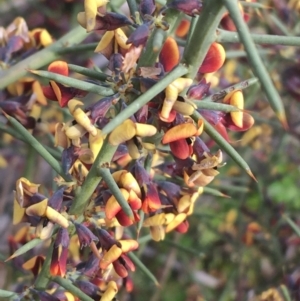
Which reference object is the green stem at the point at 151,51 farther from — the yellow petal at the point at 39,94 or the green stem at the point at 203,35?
the yellow petal at the point at 39,94

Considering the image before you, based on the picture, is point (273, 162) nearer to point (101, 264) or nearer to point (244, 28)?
point (101, 264)

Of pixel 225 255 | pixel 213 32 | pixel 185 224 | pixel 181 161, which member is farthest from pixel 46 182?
pixel 213 32

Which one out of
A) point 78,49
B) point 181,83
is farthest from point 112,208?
point 78,49

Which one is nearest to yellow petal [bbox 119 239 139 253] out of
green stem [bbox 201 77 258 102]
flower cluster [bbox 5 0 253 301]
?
flower cluster [bbox 5 0 253 301]

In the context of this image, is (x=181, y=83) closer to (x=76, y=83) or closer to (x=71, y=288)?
(x=76, y=83)

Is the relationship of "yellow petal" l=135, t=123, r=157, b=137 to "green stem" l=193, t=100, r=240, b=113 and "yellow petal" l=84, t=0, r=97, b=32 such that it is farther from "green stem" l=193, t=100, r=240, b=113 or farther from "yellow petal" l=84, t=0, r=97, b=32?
"yellow petal" l=84, t=0, r=97, b=32

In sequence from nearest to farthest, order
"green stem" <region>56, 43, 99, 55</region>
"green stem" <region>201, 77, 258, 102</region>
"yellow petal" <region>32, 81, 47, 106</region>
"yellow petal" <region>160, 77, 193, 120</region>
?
1. "yellow petal" <region>160, 77, 193, 120</region>
2. "green stem" <region>201, 77, 258, 102</region>
3. "green stem" <region>56, 43, 99, 55</region>
4. "yellow petal" <region>32, 81, 47, 106</region>

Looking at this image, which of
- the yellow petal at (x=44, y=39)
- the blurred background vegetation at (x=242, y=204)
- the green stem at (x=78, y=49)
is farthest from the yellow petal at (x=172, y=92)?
the blurred background vegetation at (x=242, y=204)
